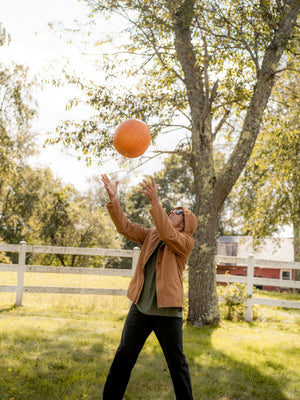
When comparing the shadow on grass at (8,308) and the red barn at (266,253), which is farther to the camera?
the red barn at (266,253)

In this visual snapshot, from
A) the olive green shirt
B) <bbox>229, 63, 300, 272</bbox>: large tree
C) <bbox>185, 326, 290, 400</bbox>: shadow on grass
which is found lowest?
<bbox>185, 326, 290, 400</bbox>: shadow on grass

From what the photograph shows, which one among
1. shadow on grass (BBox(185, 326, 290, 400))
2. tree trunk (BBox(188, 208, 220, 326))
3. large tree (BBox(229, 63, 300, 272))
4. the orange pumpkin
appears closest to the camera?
the orange pumpkin

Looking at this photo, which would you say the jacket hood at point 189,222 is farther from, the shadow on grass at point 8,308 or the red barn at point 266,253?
the red barn at point 266,253

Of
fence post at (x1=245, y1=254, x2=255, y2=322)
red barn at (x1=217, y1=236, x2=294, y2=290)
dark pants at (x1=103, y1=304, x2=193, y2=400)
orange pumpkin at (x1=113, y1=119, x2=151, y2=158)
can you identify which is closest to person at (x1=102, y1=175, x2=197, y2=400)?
dark pants at (x1=103, y1=304, x2=193, y2=400)

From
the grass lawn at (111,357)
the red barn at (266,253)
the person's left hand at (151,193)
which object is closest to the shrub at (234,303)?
the grass lawn at (111,357)

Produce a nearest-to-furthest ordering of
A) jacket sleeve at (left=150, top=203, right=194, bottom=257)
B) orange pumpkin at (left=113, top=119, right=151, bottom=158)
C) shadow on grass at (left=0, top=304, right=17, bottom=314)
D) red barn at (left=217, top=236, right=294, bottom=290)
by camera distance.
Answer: jacket sleeve at (left=150, top=203, right=194, bottom=257), orange pumpkin at (left=113, top=119, right=151, bottom=158), shadow on grass at (left=0, top=304, right=17, bottom=314), red barn at (left=217, top=236, right=294, bottom=290)

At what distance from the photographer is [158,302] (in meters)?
3.25

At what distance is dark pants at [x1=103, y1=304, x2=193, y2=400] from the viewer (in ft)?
10.7

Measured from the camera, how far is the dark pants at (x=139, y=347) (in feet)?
10.7

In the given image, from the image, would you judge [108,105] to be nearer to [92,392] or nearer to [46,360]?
[46,360]

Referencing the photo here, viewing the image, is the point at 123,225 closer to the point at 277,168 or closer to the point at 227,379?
the point at 227,379

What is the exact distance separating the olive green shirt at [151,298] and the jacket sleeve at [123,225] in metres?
0.26

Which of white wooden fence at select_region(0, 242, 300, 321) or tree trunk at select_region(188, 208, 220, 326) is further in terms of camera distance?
white wooden fence at select_region(0, 242, 300, 321)

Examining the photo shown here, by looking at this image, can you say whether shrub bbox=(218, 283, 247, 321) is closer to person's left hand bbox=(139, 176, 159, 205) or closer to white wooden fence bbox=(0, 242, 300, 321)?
white wooden fence bbox=(0, 242, 300, 321)
